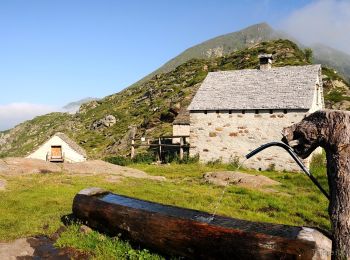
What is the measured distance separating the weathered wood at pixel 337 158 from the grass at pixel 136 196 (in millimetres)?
3306

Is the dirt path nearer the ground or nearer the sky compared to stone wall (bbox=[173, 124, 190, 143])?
nearer the ground

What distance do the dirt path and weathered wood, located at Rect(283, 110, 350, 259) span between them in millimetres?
13710

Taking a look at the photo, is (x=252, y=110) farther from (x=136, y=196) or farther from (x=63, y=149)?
(x=63, y=149)

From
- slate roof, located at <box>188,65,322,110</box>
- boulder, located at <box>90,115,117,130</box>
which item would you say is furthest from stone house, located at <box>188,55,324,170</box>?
boulder, located at <box>90,115,117,130</box>

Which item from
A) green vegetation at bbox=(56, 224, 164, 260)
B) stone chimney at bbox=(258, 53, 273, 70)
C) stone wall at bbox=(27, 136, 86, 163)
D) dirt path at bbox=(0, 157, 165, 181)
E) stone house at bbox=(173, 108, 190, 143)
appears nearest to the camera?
green vegetation at bbox=(56, 224, 164, 260)

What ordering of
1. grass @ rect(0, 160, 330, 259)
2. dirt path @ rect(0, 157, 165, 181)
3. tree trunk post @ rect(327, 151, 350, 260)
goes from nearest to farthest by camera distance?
1. tree trunk post @ rect(327, 151, 350, 260)
2. grass @ rect(0, 160, 330, 259)
3. dirt path @ rect(0, 157, 165, 181)

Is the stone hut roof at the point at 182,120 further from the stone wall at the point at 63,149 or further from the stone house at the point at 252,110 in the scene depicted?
the stone wall at the point at 63,149

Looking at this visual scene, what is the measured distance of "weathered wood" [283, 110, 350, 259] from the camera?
619cm

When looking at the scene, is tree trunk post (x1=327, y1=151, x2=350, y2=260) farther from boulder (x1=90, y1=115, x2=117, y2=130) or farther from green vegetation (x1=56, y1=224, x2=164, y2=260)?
boulder (x1=90, y1=115, x2=117, y2=130)

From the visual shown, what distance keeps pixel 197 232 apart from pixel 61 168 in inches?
669

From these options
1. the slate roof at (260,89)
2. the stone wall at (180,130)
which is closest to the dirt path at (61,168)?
the slate roof at (260,89)

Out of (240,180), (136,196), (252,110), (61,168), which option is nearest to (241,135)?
(252,110)

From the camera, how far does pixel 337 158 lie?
6.39m

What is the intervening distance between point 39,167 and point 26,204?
989cm
